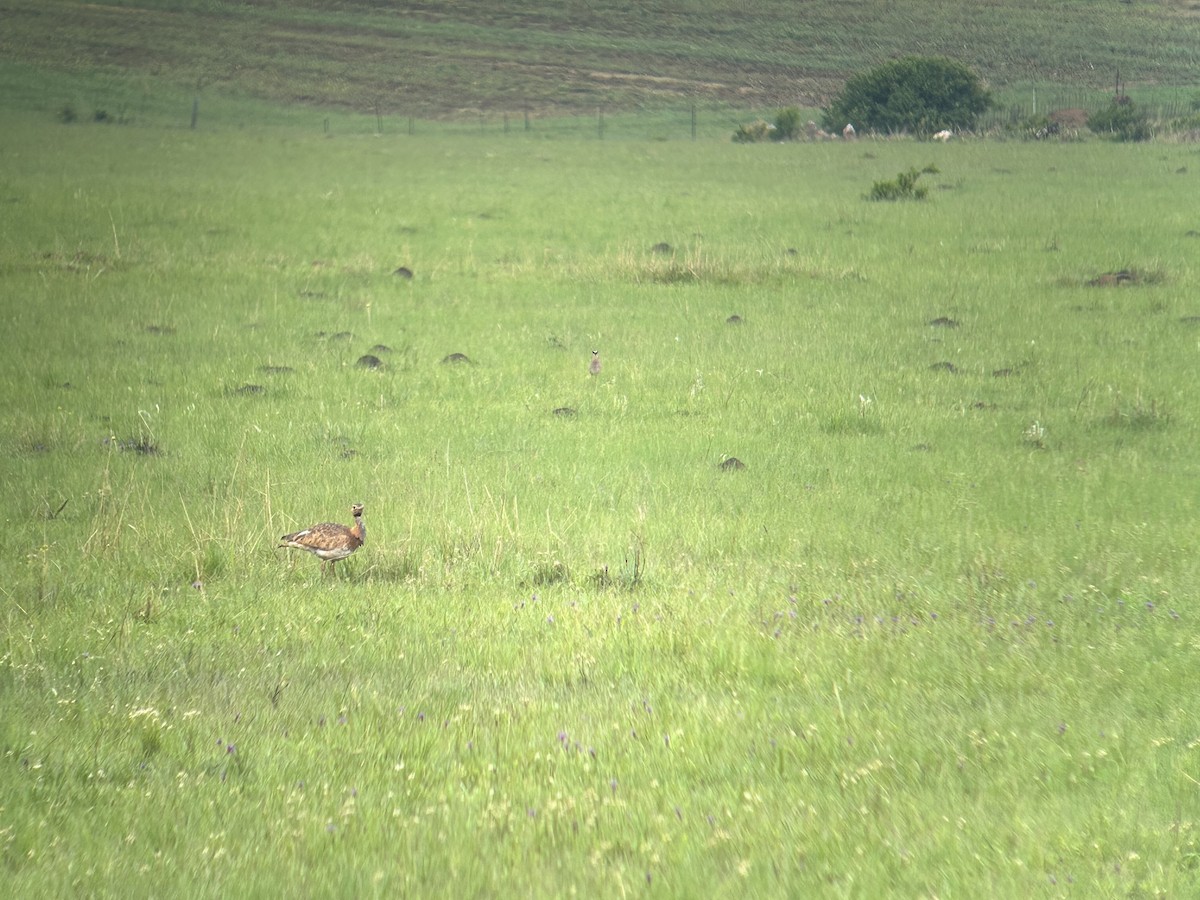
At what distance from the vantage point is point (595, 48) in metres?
100

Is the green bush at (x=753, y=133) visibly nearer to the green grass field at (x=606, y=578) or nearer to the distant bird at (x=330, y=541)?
the green grass field at (x=606, y=578)

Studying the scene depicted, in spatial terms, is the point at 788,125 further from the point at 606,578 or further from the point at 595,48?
the point at 606,578

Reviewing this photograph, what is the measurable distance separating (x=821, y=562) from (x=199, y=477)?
6863 millimetres

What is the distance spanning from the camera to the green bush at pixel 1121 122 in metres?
52.8

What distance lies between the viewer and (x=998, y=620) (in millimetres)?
8148

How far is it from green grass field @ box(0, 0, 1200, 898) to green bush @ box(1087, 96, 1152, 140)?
967 inches

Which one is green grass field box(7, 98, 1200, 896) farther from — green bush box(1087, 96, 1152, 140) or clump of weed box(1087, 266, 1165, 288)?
green bush box(1087, 96, 1152, 140)

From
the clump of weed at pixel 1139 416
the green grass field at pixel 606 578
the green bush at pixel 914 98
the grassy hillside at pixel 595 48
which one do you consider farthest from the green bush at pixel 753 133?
the clump of weed at pixel 1139 416

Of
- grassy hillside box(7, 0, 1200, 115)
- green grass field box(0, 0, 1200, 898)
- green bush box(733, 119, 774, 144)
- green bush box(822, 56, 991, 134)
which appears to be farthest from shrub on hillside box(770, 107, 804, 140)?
green grass field box(0, 0, 1200, 898)

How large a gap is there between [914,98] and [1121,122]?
11.2 meters

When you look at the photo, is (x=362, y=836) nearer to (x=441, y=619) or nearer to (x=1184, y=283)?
(x=441, y=619)

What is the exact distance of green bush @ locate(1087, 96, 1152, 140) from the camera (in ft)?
173

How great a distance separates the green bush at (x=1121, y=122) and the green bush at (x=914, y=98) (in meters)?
6.72

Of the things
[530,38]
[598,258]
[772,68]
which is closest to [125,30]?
[530,38]
